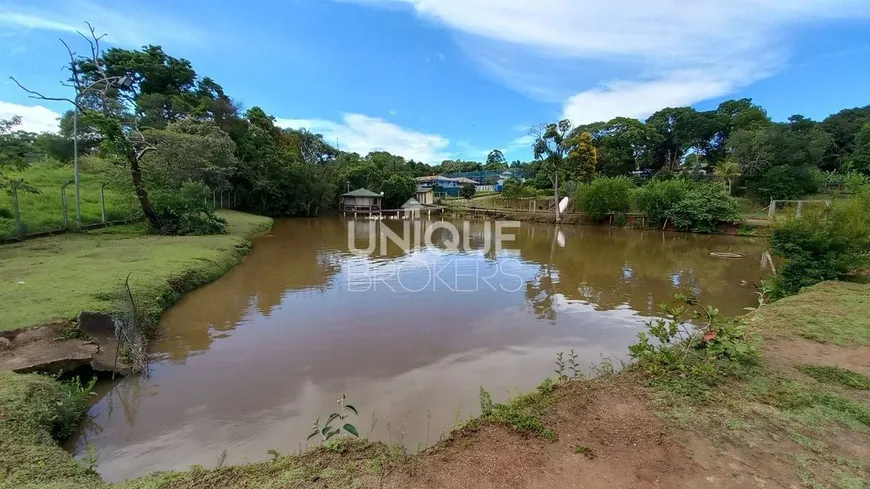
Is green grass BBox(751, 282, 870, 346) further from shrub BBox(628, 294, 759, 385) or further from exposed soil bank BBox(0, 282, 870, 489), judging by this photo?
shrub BBox(628, 294, 759, 385)

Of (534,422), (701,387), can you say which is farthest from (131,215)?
(701,387)

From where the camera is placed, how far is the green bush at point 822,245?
23.6 feet

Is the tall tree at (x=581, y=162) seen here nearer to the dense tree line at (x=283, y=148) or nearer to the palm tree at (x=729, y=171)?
the dense tree line at (x=283, y=148)

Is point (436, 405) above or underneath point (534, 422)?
underneath

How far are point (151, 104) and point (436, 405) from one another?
101ft

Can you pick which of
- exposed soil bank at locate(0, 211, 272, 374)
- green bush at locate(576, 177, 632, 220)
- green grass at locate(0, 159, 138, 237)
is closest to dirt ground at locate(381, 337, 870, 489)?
exposed soil bank at locate(0, 211, 272, 374)

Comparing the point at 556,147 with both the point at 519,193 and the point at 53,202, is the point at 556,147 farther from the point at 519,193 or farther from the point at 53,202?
the point at 53,202

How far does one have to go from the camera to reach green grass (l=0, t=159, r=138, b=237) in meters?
11.4

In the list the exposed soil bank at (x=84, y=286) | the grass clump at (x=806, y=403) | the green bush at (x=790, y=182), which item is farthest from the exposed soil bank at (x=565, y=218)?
the exposed soil bank at (x=84, y=286)

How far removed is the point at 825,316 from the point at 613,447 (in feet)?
16.6

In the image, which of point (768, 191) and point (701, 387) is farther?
point (768, 191)

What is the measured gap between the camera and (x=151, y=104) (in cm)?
2539

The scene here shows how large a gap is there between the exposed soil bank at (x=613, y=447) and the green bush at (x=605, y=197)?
74.2ft

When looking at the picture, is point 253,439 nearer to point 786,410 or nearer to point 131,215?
point 786,410
